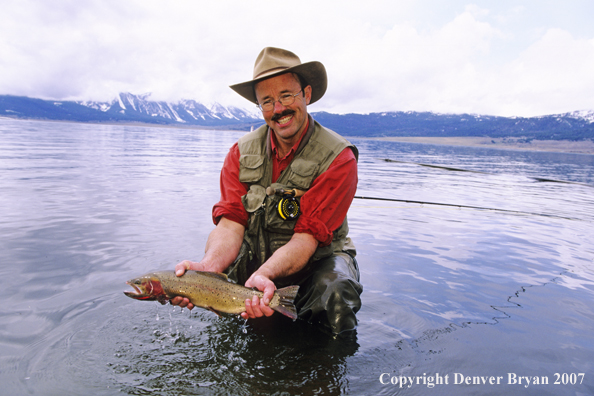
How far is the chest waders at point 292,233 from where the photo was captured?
4.08 meters

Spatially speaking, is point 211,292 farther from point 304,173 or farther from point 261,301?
point 304,173

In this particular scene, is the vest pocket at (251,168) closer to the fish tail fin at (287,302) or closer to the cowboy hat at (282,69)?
the cowboy hat at (282,69)

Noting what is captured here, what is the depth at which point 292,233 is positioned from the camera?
4523mm

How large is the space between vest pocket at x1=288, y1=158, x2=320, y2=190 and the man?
11 millimetres

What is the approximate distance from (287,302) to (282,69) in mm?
2455

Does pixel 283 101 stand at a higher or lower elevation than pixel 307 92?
lower

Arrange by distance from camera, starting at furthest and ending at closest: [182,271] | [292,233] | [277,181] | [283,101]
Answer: [277,181] → [292,233] → [283,101] → [182,271]

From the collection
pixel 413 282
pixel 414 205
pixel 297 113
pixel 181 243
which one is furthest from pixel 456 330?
pixel 414 205

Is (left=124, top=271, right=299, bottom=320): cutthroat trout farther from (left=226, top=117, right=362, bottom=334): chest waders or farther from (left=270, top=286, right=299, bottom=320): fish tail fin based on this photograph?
(left=226, top=117, right=362, bottom=334): chest waders

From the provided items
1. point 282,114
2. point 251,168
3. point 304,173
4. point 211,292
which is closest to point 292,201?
point 304,173

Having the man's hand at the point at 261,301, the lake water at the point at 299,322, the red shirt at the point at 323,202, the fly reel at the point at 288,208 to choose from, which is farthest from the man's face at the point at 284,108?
the lake water at the point at 299,322

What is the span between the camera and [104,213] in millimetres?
10172

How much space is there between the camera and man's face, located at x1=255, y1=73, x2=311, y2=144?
4363mm

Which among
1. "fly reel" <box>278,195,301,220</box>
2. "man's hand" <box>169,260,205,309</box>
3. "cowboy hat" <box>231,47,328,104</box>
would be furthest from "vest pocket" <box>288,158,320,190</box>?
"man's hand" <box>169,260,205,309</box>
